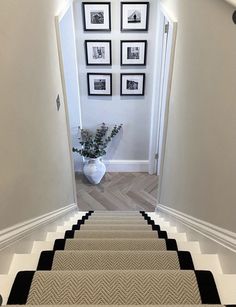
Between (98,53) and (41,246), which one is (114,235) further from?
(98,53)

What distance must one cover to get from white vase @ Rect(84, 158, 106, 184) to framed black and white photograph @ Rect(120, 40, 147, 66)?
54.3 inches

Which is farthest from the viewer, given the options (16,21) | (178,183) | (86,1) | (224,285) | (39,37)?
(86,1)

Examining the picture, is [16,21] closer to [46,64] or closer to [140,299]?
[46,64]

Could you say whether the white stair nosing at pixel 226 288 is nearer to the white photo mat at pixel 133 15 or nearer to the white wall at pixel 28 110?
the white wall at pixel 28 110

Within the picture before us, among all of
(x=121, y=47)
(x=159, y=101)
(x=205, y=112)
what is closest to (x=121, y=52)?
(x=121, y=47)

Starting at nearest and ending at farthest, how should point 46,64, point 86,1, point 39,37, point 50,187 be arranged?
point 39,37, point 46,64, point 50,187, point 86,1

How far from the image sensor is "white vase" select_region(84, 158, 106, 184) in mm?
4074

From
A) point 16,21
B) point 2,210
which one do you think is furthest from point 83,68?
point 2,210

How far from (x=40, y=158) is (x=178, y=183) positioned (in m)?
1.12

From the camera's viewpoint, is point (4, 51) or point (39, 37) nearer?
point (4, 51)

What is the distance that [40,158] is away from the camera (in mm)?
1809

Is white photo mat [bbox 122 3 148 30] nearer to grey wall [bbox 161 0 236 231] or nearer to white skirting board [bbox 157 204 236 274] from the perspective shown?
grey wall [bbox 161 0 236 231]

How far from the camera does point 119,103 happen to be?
13.2ft

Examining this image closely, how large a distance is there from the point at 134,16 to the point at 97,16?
1.42 feet
